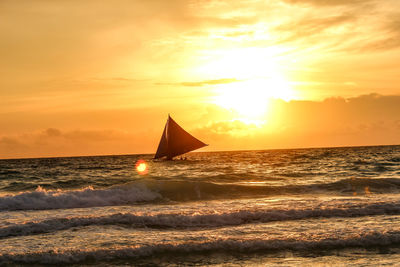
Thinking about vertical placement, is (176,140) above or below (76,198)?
above

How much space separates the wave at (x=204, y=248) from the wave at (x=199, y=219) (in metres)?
2.74

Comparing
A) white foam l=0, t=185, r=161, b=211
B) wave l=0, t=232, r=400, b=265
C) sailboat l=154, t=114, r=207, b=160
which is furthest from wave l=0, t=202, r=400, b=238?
sailboat l=154, t=114, r=207, b=160

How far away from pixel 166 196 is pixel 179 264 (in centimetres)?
1198

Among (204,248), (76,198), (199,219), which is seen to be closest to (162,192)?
(76,198)

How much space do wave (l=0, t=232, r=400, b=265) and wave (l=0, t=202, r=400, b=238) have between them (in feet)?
8.99

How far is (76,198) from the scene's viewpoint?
62.8 ft

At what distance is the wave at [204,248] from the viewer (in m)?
8.87

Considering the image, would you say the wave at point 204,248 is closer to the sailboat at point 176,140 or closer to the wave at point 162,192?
the wave at point 162,192

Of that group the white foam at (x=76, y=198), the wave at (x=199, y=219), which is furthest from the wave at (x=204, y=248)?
the white foam at (x=76, y=198)

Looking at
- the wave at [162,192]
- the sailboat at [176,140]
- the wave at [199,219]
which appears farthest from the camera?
the sailboat at [176,140]

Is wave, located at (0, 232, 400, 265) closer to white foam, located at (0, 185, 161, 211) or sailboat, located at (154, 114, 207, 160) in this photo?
white foam, located at (0, 185, 161, 211)

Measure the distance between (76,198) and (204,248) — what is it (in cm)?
1154

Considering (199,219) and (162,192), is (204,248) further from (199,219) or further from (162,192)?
(162,192)

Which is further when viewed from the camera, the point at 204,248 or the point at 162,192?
the point at 162,192
